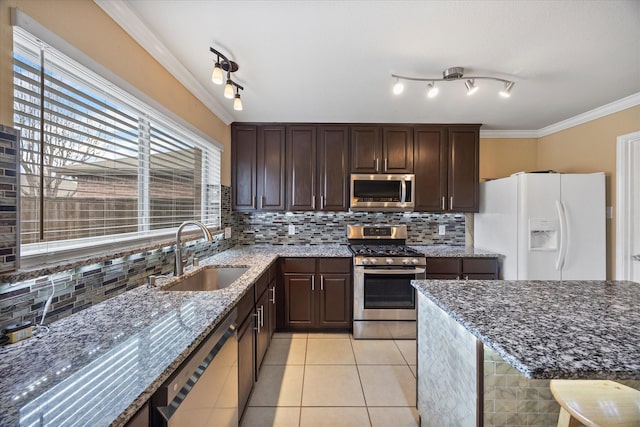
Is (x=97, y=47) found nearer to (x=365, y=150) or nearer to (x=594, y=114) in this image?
(x=365, y=150)

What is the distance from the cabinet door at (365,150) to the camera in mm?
3145

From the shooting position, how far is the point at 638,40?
1621mm

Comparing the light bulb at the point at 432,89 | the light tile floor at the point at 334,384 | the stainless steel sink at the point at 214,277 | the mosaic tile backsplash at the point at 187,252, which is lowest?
the light tile floor at the point at 334,384

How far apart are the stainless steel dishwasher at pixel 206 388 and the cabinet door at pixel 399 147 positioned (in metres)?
2.45

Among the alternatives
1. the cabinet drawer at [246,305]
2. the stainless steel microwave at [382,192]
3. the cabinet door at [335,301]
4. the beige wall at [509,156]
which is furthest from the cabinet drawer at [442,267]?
the cabinet drawer at [246,305]

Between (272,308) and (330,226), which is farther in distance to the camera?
(330,226)

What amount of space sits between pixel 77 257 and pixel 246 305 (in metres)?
0.90

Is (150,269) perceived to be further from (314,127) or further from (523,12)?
(523,12)

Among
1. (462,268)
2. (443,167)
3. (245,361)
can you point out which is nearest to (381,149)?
(443,167)

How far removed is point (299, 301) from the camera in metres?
2.86

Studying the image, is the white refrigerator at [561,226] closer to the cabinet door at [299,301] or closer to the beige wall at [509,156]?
the beige wall at [509,156]

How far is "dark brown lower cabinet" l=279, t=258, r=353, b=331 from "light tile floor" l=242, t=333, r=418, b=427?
18 cm

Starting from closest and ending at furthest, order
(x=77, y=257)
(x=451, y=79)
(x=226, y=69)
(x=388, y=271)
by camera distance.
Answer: (x=77, y=257)
(x=226, y=69)
(x=451, y=79)
(x=388, y=271)

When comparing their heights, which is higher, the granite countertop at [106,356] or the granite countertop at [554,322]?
the granite countertop at [554,322]
